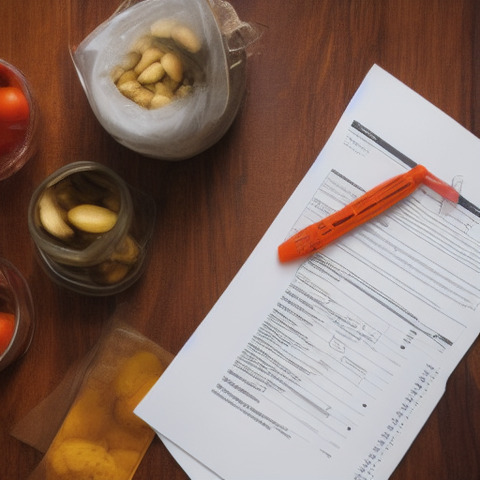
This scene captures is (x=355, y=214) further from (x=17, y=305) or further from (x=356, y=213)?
(x=17, y=305)

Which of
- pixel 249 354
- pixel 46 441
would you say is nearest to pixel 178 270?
pixel 249 354

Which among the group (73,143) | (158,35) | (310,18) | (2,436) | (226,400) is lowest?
(2,436)

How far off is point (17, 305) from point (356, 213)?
0.33 m

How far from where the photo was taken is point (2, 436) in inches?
22.2

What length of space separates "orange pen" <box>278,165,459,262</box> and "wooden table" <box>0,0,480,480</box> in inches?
1.4

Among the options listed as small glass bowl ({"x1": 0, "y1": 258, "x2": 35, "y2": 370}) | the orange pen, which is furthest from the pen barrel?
small glass bowl ({"x1": 0, "y1": 258, "x2": 35, "y2": 370})

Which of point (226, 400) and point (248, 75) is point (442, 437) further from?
point (248, 75)

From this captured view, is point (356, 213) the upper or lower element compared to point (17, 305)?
upper

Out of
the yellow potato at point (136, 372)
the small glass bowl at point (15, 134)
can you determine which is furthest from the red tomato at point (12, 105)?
the yellow potato at point (136, 372)

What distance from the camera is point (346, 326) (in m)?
0.56

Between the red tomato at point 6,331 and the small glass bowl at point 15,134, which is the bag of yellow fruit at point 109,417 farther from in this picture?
the small glass bowl at point 15,134

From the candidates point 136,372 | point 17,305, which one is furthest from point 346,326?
point 17,305

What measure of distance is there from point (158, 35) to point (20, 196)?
0.21 metres

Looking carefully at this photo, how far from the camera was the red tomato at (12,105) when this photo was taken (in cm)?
53
